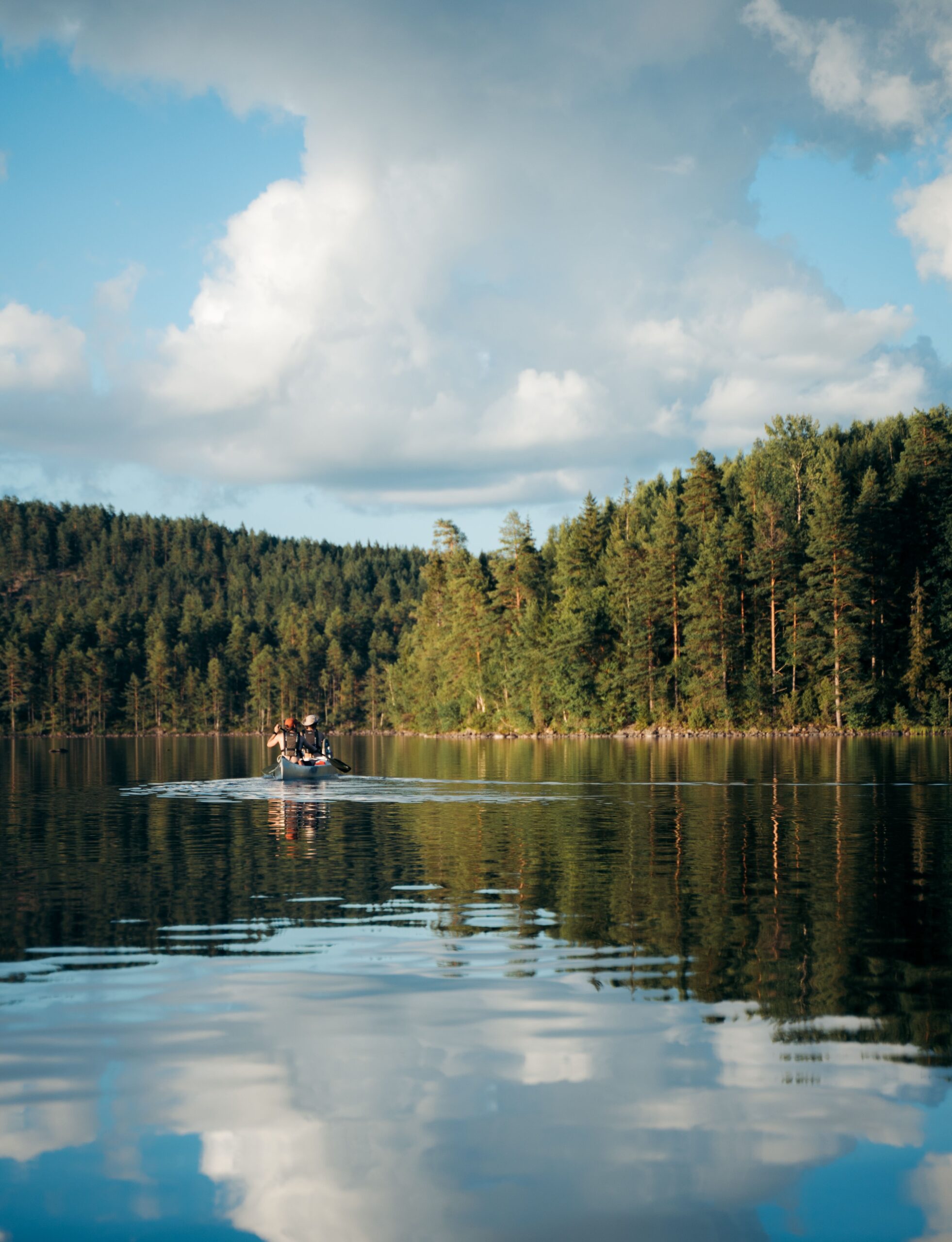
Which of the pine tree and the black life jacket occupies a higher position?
the pine tree

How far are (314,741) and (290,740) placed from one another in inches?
45.7

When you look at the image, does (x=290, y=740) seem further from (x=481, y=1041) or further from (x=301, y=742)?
(x=481, y=1041)

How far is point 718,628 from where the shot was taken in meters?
108

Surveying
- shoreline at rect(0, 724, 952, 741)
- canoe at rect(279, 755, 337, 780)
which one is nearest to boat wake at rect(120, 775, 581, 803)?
canoe at rect(279, 755, 337, 780)

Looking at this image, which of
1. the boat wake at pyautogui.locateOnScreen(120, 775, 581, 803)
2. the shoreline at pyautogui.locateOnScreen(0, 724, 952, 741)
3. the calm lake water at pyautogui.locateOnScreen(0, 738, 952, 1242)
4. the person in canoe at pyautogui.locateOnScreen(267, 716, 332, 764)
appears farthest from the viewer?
the shoreline at pyautogui.locateOnScreen(0, 724, 952, 741)

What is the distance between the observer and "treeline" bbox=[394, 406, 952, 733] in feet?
341

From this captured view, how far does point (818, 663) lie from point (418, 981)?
95932mm

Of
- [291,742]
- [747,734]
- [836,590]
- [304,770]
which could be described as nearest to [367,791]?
[304,770]

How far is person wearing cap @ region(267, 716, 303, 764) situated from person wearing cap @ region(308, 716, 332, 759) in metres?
0.35

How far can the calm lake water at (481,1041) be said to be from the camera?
27.8ft

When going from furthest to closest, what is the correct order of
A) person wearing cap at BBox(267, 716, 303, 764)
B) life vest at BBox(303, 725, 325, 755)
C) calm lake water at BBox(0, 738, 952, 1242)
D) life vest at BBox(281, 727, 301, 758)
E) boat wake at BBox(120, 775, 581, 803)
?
life vest at BBox(303, 725, 325, 755), life vest at BBox(281, 727, 301, 758), person wearing cap at BBox(267, 716, 303, 764), boat wake at BBox(120, 775, 581, 803), calm lake water at BBox(0, 738, 952, 1242)

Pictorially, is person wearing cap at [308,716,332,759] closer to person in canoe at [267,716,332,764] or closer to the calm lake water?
person in canoe at [267,716,332,764]

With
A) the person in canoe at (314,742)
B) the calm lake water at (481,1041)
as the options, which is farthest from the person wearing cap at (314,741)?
the calm lake water at (481,1041)

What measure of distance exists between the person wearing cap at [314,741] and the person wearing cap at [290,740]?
352mm
